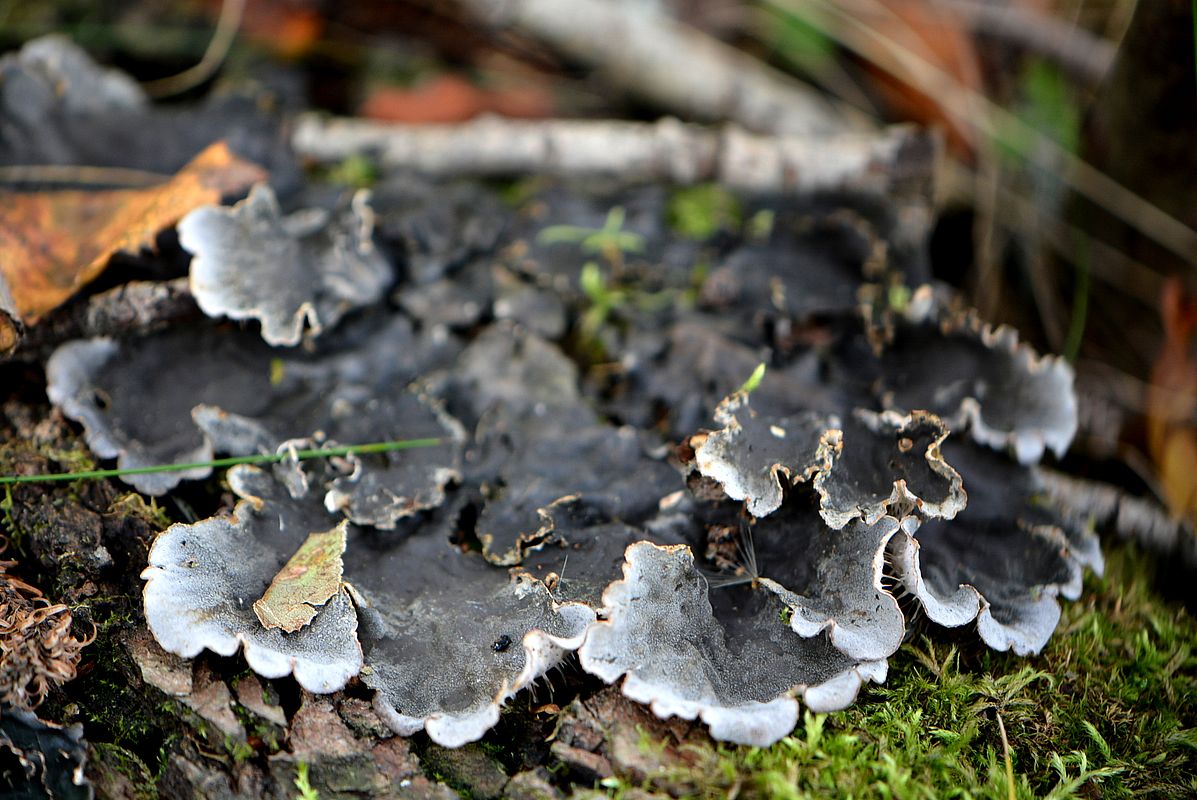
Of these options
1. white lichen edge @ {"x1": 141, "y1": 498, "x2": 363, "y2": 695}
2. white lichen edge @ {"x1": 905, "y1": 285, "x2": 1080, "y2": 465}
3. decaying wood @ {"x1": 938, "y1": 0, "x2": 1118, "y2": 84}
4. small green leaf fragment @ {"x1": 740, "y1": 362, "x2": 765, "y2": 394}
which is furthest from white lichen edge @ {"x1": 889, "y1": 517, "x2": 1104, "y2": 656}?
decaying wood @ {"x1": 938, "y1": 0, "x2": 1118, "y2": 84}

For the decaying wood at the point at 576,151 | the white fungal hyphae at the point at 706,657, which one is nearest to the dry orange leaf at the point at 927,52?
the decaying wood at the point at 576,151

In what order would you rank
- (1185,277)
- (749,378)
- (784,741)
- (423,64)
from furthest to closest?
(423,64), (1185,277), (749,378), (784,741)

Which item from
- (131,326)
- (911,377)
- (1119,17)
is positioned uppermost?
(1119,17)

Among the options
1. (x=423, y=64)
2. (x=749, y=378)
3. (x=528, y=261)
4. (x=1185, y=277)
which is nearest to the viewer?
(x=749, y=378)

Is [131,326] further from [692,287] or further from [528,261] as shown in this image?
[692,287]

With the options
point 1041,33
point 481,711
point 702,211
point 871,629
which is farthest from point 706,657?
point 1041,33

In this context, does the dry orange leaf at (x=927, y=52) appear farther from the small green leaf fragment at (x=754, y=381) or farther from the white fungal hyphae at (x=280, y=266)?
the white fungal hyphae at (x=280, y=266)

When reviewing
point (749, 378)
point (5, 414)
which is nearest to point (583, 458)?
point (749, 378)
